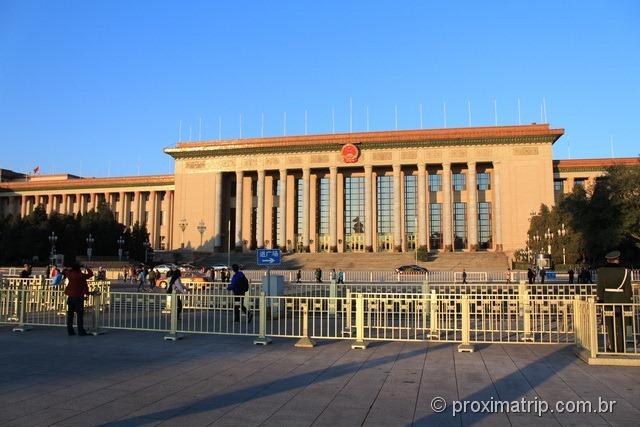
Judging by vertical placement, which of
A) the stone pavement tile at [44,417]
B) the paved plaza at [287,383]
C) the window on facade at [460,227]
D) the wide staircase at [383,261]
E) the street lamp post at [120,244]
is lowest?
the paved plaza at [287,383]

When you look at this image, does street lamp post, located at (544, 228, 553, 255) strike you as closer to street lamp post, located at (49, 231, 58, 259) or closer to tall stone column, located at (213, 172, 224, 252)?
tall stone column, located at (213, 172, 224, 252)

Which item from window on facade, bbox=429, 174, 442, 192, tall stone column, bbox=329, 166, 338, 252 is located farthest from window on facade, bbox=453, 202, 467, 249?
tall stone column, bbox=329, 166, 338, 252

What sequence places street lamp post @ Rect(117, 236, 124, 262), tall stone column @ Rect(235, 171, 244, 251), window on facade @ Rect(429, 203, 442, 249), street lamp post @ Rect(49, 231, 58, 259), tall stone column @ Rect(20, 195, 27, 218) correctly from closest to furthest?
1. street lamp post @ Rect(49, 231, 58, 259)
2. street lamp post @ Rect(117, 236, 124, 262)
3. window on facade @ Rect(429, 203, 442, 249)
4. tall stone column @ Rect(235, 171, 244, 251)
5. tall stone column @ Rect(20, 195, 27, 218)

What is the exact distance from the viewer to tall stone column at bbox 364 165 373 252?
2751 inches

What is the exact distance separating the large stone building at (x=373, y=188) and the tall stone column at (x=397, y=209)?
0.43ft

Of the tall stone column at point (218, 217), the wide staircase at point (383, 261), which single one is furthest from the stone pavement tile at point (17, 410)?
the tall stone column at point (218, 217)

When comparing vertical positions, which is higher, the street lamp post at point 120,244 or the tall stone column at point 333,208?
the tall stone column at point 333,208

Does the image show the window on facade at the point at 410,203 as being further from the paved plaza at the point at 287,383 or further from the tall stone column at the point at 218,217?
the paved plaza at the point at 287,383

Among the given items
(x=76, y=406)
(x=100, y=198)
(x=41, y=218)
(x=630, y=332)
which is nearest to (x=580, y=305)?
(x=630, y=332)

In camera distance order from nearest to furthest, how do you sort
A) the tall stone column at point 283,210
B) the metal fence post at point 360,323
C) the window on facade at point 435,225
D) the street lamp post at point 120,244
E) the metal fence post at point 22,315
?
1. the metal fence post at point 360,323
2. the metal fence post at point 22,315
3. the street lamp post at point 120,244
4. the window on facade at point 435,225
5. the tall stone column at point 283,210

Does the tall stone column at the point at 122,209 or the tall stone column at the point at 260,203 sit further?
the tall stone column at the point at 122,209

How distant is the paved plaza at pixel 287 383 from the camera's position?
237 inches

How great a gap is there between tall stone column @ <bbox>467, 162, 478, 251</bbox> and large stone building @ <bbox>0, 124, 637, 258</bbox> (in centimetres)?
13

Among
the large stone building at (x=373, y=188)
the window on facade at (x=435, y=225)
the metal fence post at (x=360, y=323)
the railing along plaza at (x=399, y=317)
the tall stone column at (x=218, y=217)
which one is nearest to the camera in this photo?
the railing along plaza at (x=399, y=317)
